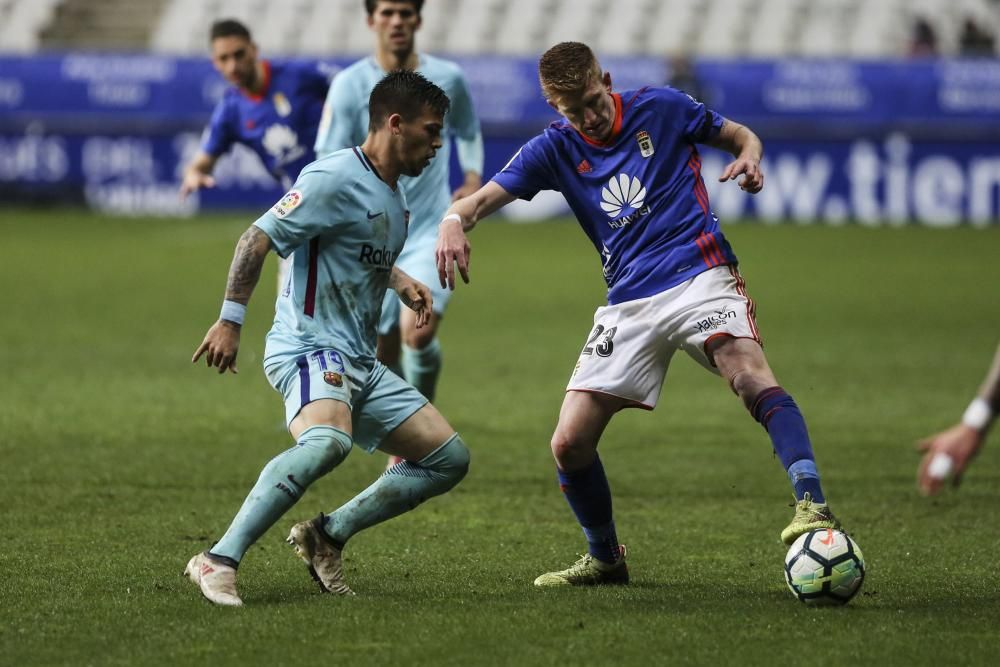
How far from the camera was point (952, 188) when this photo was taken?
993 inches

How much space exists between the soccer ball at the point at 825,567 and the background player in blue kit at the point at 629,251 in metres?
0.48

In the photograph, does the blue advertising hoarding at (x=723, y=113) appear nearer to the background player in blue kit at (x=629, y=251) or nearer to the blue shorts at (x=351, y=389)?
the background player in blue kit at (x=629, y=251)

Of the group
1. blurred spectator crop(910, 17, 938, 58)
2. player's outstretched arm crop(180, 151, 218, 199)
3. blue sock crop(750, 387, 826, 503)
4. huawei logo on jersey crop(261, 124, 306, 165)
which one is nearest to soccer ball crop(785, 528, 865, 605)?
blue sock crop(750, 387, 826, 503)

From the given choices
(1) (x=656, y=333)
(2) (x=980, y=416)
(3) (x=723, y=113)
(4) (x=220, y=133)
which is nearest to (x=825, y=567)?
(1) (x=656, y=333)

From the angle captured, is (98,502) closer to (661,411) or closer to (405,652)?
(405,652)

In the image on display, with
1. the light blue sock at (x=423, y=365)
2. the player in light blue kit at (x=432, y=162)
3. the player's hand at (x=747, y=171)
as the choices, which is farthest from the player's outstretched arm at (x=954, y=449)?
the light blue sock at (x=423, y=365)

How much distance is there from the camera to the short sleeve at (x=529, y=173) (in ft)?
19.7

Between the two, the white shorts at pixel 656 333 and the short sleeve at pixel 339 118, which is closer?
the white shorts at pixel 656 333

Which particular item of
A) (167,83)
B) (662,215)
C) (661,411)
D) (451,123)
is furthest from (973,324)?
(167,83)

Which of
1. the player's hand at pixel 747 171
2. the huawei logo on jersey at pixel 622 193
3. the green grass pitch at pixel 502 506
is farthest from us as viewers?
the huawei logo on jersey at pixel 622 193

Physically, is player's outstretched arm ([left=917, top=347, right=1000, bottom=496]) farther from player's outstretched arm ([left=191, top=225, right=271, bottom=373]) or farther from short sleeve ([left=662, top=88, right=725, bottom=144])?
player's outstretched arm ([left=191, top=225, right=271, bottom=373])

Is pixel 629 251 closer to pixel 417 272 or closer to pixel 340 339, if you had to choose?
pixel 340 339

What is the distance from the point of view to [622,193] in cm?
592

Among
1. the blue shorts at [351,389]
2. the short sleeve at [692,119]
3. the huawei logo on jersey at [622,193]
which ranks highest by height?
the short sleeve at [692,119]
